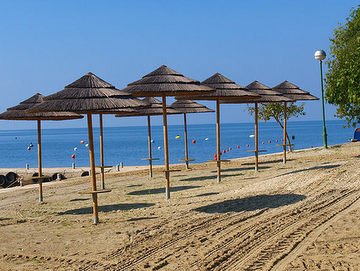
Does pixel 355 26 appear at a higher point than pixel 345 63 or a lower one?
higher

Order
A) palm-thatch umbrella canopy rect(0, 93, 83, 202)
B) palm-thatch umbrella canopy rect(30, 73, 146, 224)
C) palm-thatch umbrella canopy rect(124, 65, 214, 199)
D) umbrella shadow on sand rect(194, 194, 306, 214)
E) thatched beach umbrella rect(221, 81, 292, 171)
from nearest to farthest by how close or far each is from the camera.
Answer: palm-thatch umbrella canopy rect(30, 73, 146, 224) < umbrella shadow on sand rect(194, 194, 306, 214) < palm-thatch umbrella canopy rect(124, 65, 214, 199) < palm-thatch umbrella canopy rect(0, 93, 83, 202) < thatched beach umbrella rect(221, 81, 292, 171)

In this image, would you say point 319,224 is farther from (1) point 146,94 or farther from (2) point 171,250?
(1) point 146,94

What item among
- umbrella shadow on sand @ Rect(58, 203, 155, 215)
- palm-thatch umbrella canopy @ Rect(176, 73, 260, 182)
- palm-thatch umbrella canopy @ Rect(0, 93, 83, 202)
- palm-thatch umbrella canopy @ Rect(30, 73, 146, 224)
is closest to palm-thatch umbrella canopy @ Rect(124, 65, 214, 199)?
umbrella shadow on sand @ Rect(58, 203, 155, 215)

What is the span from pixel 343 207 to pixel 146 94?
6.00 metres

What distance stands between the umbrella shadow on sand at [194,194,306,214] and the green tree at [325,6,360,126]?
766cm

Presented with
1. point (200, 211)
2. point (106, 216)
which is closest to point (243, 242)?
point (200, 211)

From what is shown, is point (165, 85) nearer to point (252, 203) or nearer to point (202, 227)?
point (252, 203)

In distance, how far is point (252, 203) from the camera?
11844 mm

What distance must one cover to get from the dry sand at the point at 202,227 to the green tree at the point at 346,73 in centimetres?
469

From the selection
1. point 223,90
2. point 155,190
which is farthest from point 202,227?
point 223,90

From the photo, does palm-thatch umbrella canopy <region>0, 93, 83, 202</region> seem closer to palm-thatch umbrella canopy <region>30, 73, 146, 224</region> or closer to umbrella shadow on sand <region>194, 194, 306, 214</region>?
palm-thatch umbrella canopy <region>30, 73, 146, 224</region>

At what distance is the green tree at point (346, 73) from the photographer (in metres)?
18.8

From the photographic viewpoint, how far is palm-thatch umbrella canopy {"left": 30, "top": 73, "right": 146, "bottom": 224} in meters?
10.2

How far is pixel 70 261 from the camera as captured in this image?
7.91 m
